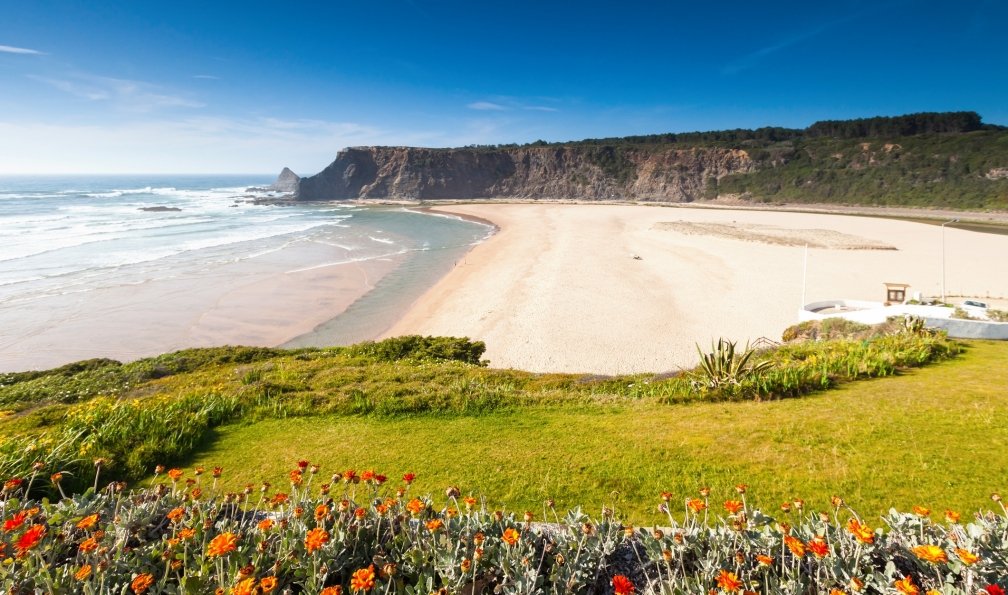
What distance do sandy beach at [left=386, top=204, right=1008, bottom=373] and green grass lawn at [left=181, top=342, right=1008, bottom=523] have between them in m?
9.26

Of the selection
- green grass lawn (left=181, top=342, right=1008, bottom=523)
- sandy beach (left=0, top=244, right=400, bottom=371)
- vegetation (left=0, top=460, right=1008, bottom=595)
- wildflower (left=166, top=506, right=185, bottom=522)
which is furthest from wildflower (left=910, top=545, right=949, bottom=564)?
sandy beach (left=0, top=244, right=400, bottom=371)

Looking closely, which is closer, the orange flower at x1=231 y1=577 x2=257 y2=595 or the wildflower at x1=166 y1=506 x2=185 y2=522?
the orange flower at x1=231 y1=577 x2=257 y2=595

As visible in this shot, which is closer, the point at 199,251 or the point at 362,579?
the point at 362,579

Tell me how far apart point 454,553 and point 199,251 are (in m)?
44.9

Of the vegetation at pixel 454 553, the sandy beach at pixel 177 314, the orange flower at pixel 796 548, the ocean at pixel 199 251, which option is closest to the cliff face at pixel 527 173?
the ocean at pixel 199 251

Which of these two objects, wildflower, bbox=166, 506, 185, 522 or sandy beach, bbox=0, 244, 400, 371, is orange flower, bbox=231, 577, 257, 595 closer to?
wildflower, bbox=166, 506, 185, 522

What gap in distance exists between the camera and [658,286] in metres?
27.6

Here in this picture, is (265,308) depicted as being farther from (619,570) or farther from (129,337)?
(619,570)

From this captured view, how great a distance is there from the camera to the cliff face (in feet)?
380

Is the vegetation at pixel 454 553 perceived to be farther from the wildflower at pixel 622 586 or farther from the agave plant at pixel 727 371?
the agave plant at pixel 727 371

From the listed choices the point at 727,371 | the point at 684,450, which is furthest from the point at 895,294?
the point at 684,450

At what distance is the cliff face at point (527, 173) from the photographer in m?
116

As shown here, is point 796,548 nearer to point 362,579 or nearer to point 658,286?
point 362,579

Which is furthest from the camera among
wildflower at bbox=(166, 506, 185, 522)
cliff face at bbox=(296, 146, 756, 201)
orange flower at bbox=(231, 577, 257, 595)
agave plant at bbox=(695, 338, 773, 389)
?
cliff face at bbox=(296, 146, 756, 201)
